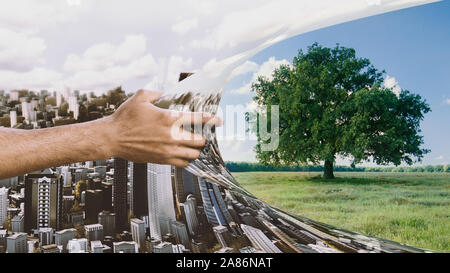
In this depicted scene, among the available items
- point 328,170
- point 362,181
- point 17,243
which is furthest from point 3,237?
point 362,181

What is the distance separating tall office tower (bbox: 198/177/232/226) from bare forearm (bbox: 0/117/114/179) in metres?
0.65

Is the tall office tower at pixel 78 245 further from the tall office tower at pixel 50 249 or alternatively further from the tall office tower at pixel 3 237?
the tall office tower at pixel 3 237

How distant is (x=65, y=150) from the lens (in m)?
1.62

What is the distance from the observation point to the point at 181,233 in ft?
6.82

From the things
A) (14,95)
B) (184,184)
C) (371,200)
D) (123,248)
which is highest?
(14,95)

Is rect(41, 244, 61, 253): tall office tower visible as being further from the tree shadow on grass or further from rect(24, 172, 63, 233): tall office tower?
the tree shadow on grass

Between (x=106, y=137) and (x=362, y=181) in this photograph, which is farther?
(x=362, y=181)

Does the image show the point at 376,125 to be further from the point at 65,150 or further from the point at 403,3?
the point at 65,150

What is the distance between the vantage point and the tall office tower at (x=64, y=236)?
206 centimetres

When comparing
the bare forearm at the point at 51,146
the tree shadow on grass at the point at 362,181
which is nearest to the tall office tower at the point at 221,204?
the bare forearm at the point at 51,146

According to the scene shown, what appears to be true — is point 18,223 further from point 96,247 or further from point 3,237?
point 96,247

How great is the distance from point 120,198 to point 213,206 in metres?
0.49
